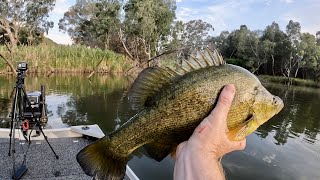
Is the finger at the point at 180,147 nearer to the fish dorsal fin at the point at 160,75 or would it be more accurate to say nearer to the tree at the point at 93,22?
the fish dorsal fin at the point at 160,75

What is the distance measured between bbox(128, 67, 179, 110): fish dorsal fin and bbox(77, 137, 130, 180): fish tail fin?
240mm

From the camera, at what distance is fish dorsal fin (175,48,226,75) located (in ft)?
4.90

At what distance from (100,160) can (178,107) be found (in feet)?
1.52

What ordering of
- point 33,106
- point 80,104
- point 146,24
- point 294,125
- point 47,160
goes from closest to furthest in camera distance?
1. point 47,160
2. point 33,106
3. point 294,125
4. point 80,104
5. point 146,24

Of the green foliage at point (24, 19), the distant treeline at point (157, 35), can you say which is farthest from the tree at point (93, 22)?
the green foliage at point (24, 19)

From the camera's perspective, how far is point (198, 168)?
5.09 feet

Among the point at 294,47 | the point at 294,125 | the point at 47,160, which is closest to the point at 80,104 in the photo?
the point at 294,125

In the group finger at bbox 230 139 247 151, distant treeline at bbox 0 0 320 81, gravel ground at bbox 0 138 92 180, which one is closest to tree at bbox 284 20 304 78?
distant treeline at bbox 0 0 320 81

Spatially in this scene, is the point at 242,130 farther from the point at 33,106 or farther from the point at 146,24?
the point at 146,24

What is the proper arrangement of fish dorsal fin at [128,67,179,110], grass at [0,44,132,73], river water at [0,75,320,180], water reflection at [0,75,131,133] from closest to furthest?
fish dorsal fin at [128,67,179,110]
river water at [0,75,320,180]
water reflection at [0,75,131,133]
grass at [0,44,132,73]

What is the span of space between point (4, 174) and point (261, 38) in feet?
186

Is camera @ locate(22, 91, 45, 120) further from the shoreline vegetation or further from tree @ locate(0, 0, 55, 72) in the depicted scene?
tree @ locate(0, 0, 55, 72)

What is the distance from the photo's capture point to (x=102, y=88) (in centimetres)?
2555

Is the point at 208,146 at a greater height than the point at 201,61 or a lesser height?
lesser
